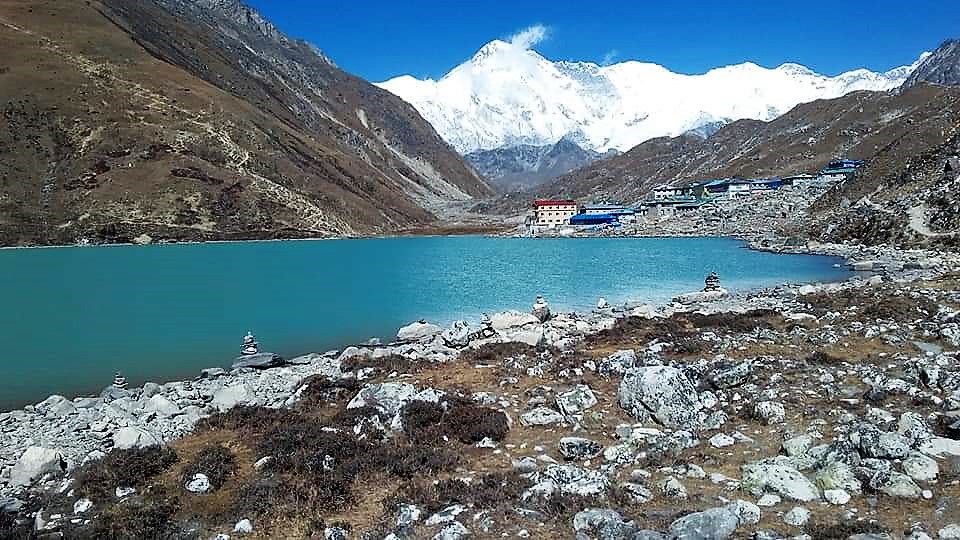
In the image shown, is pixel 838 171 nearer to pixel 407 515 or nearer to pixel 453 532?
pixel 407 515

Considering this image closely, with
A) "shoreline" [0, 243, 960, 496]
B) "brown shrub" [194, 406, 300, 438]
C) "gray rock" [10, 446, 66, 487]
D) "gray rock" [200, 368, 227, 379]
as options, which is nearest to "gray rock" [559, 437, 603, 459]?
"brown shrub" [194, 406, 300, 438]

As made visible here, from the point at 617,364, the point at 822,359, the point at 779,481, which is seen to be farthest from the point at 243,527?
the point at 822,359

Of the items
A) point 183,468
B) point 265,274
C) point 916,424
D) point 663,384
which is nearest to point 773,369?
point 663,384

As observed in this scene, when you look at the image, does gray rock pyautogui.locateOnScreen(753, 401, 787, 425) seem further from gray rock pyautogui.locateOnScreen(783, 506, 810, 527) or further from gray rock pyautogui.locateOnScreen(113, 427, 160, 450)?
gray rock pyautogui.locateOnScreen(113, 427, 160, 450)

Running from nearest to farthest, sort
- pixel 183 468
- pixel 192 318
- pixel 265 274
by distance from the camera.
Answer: pixel 183 468 → pixel 192 318 → pixel 265 274

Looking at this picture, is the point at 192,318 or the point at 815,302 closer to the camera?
the point at 815,302

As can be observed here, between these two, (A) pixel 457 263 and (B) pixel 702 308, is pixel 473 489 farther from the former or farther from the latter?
(A) pixel 457 263
